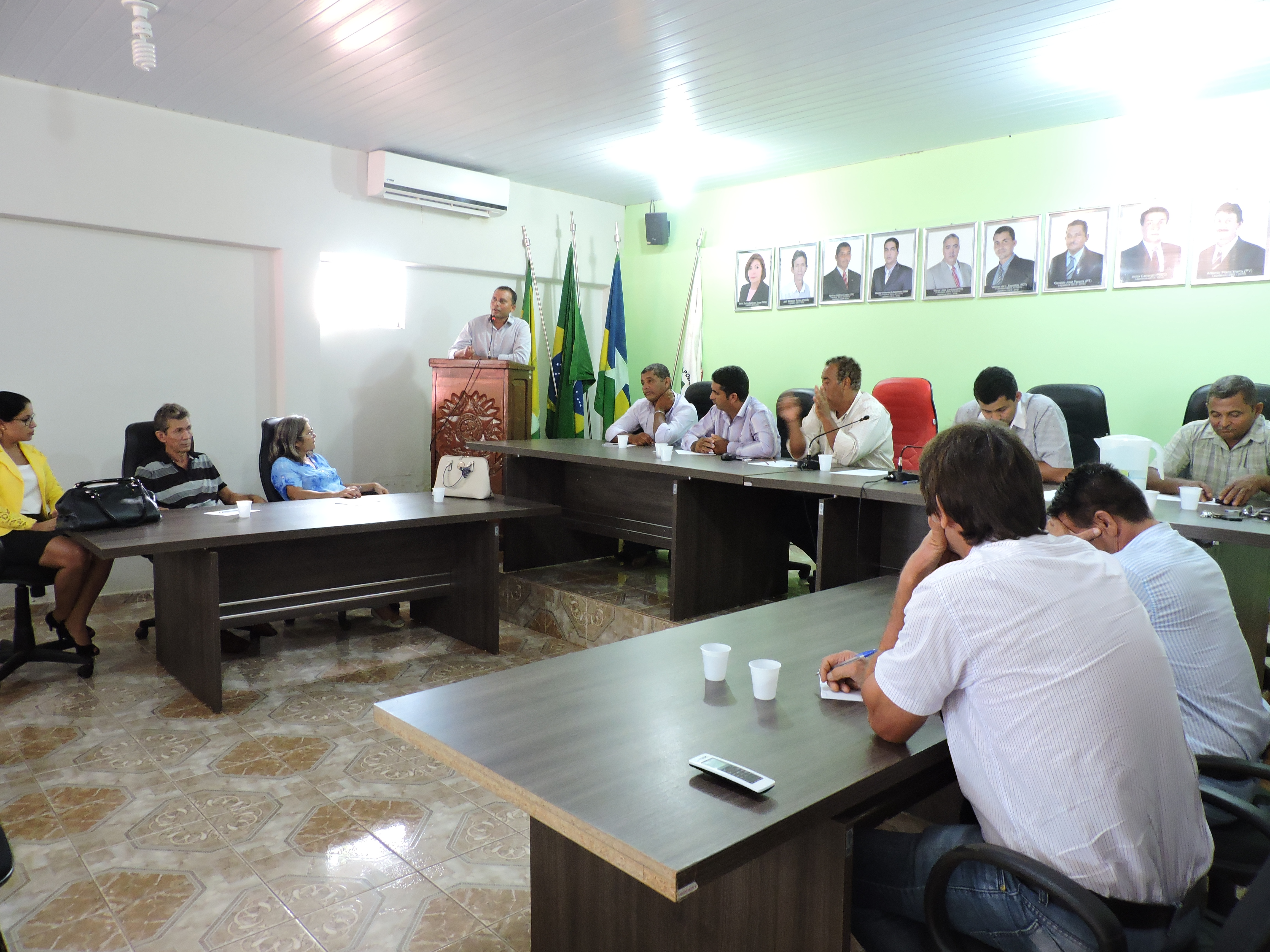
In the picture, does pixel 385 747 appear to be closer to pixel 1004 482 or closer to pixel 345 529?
pixel 345 529

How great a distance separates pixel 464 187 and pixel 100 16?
2.68m

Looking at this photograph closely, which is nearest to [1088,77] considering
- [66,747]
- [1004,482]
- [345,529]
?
[1004,482]

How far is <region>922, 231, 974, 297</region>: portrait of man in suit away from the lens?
5.45m

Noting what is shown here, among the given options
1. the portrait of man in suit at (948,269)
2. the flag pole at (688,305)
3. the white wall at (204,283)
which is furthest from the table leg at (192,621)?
the portrait of man in suit at (948,269)

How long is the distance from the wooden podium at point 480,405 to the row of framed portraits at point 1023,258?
6.74 ft

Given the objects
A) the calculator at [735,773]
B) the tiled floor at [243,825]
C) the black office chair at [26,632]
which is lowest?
the tiled floor at [243,825]

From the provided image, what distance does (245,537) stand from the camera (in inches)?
124

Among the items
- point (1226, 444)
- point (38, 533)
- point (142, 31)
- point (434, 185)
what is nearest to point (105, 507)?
point (38, 533)

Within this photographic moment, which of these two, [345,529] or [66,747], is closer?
[66,747]

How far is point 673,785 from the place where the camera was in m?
1.27

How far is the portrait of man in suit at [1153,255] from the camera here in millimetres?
4656

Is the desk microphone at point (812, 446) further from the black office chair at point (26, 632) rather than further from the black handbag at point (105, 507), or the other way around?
the black office chair at point (26, 632)

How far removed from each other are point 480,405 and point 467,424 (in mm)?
170

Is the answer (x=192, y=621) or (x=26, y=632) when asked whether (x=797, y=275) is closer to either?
(x=192, y=621)
